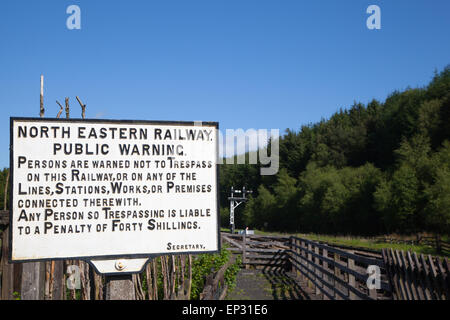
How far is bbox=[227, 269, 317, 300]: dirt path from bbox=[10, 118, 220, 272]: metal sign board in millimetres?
6163

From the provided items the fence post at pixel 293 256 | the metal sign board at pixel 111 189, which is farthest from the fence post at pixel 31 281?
the fence post at pixel 293 256

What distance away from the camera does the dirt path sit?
10508mm

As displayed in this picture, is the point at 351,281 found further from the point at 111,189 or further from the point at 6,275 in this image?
the point at 6,275

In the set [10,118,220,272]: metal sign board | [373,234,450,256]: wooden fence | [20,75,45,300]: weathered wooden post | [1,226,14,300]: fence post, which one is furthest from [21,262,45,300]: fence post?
[373,234,450,256]: wooden fence

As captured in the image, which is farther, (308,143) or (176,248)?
(308,143)

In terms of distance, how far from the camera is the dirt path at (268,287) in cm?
1051

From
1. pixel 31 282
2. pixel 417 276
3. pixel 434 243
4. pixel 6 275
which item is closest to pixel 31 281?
pixel 31 282

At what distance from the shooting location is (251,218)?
93.3 m

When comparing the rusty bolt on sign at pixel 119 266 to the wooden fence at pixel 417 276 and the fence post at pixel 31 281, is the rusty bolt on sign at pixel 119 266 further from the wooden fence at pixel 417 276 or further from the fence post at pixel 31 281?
the wooden fence at pixel 417 276

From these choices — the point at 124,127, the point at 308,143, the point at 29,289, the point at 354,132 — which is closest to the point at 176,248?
the point at 124,127
